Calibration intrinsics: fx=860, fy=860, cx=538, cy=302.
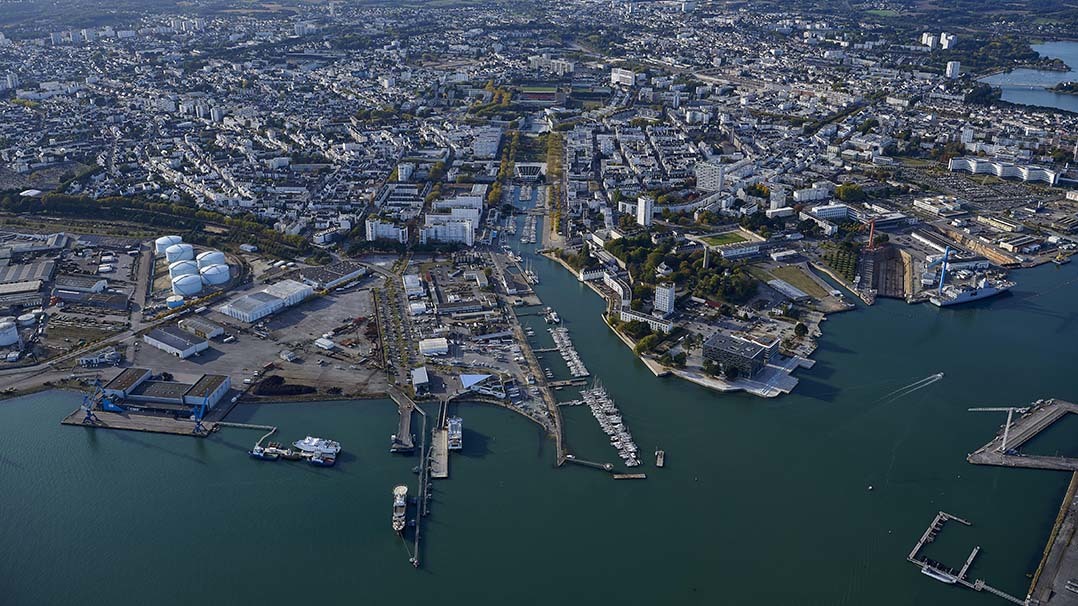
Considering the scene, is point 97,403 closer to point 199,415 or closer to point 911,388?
point 199,415

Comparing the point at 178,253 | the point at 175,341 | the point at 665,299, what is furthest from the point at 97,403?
the point at 665,299

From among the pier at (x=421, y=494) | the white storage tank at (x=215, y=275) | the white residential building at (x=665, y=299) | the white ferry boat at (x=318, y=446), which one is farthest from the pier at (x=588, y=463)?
the white storage tank at (x=215, y=275)

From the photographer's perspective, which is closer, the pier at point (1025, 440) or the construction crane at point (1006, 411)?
the pier at point (1025, 440)

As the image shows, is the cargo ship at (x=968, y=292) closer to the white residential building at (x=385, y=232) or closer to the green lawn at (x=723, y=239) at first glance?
the green lawn at (x=723, y=239)

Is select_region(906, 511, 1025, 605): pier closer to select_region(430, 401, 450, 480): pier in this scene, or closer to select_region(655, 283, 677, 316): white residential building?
select_region(430, 401, 450, 480): pier

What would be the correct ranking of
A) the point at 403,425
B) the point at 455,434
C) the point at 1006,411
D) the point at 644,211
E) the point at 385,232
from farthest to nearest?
the point at 644,211 < the point at 385,232 < the point at 1006,411 < the point at 403,425 < the point at 455,434

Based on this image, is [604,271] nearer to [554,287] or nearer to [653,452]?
[554,287]

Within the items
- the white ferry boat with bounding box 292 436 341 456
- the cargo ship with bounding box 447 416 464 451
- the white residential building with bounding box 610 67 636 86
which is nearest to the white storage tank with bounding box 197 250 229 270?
the white ferry boat with bounding box 292 436 341 456
